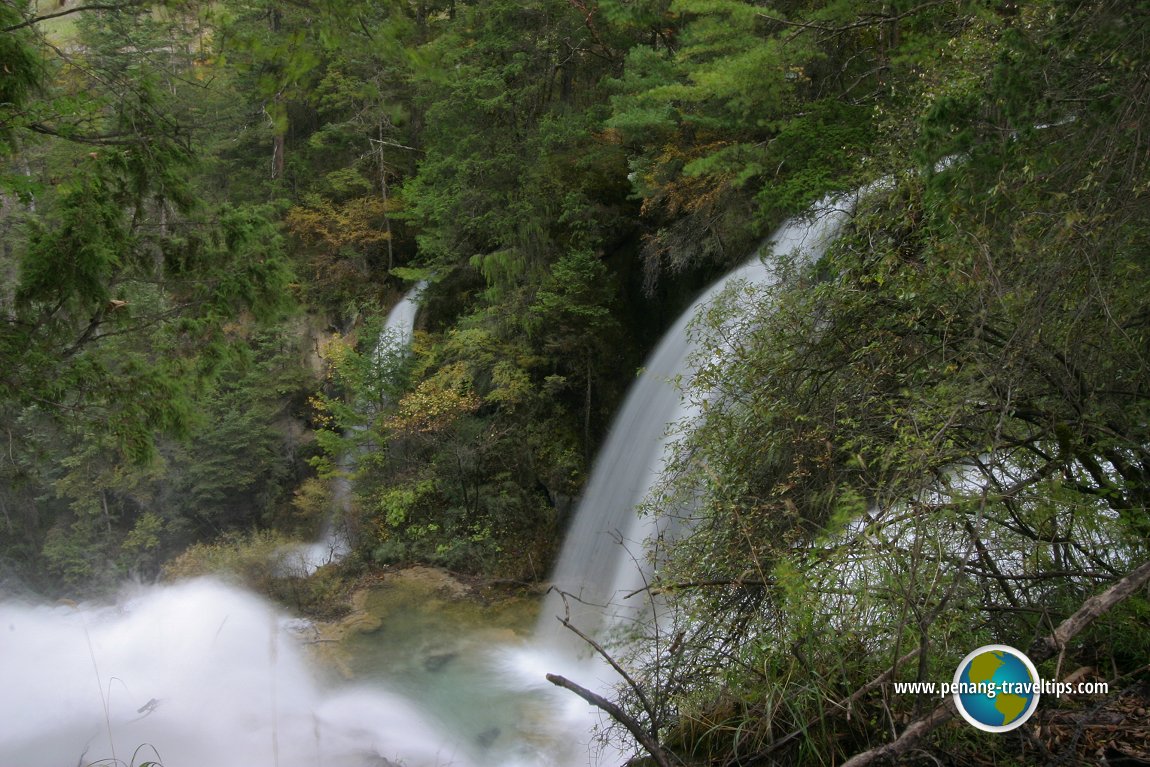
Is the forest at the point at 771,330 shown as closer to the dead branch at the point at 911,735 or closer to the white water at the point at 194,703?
the dead branch at the point at 911,735

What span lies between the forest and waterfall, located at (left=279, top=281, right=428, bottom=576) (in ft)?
2.39

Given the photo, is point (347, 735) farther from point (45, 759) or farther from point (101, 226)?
point (101, 226)

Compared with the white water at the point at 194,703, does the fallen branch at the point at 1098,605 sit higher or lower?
lower

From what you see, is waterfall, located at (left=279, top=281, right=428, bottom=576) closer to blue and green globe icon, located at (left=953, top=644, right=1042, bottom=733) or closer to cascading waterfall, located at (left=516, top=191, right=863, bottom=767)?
cascading waterfall, located at (left=516, top=191, right=863, bottom=767)

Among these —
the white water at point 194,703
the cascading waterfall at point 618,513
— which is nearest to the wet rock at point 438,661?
the white water at point 194,703

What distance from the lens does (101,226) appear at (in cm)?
473

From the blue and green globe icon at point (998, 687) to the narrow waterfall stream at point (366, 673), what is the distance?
3.00m

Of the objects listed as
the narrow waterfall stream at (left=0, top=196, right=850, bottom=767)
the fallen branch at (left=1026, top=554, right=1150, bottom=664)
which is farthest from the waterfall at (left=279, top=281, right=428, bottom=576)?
the fallen branch at (left=1026, top=554, right=1150, bottom=664)

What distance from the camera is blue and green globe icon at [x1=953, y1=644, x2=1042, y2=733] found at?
2.29 metres

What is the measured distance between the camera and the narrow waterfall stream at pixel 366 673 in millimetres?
6652

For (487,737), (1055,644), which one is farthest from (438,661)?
(1055,644)

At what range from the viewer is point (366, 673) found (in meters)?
8.50

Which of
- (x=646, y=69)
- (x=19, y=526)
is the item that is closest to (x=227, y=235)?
(x=646, y=69)

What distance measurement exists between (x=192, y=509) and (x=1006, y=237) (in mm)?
14806
